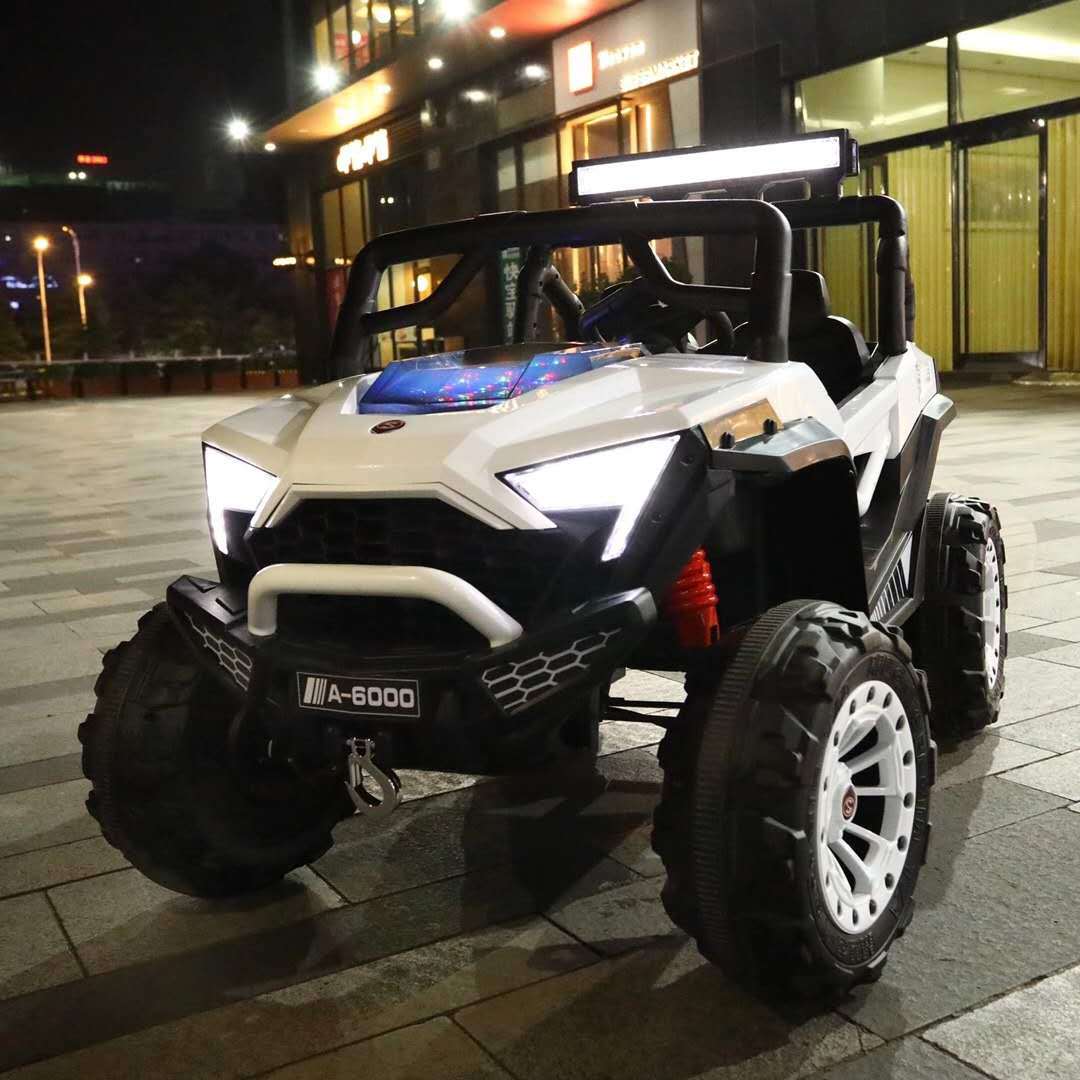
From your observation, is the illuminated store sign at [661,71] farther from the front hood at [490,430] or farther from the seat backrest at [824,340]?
the front hood at [490,430]

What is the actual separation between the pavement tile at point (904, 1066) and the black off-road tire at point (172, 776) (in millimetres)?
1593

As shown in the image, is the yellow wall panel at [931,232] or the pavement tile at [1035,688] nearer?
the pavement tile at [1035,688]

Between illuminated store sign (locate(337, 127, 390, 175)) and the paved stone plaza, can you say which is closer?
the paved stone plaza

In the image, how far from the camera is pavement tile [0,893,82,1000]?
3.31m

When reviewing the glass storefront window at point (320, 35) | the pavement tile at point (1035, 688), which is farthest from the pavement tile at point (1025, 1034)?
the glass storefront window at point (320, 35)

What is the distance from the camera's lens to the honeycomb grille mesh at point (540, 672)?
2.81m

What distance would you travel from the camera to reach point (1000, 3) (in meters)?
19.9

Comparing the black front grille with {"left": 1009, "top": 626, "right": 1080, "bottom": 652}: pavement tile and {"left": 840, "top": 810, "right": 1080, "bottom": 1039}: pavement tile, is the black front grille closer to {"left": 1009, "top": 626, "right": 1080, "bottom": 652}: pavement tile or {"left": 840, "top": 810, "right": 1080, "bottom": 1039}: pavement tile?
{"left": 840, "top": 810, "right": 1080, "bottom": 1039}: pavement tile

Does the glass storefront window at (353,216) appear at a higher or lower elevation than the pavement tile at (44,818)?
higher

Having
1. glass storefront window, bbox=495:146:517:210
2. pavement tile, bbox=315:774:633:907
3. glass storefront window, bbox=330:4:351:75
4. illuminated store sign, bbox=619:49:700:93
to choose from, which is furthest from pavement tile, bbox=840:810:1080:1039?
glass storefront window, bbox=330:4:351:75

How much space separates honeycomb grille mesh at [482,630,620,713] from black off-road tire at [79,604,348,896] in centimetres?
100

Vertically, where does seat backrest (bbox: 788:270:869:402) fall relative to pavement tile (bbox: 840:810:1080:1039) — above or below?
above

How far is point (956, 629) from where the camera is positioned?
185 inches

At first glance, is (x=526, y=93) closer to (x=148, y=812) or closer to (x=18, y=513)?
(x=18, y=513)
